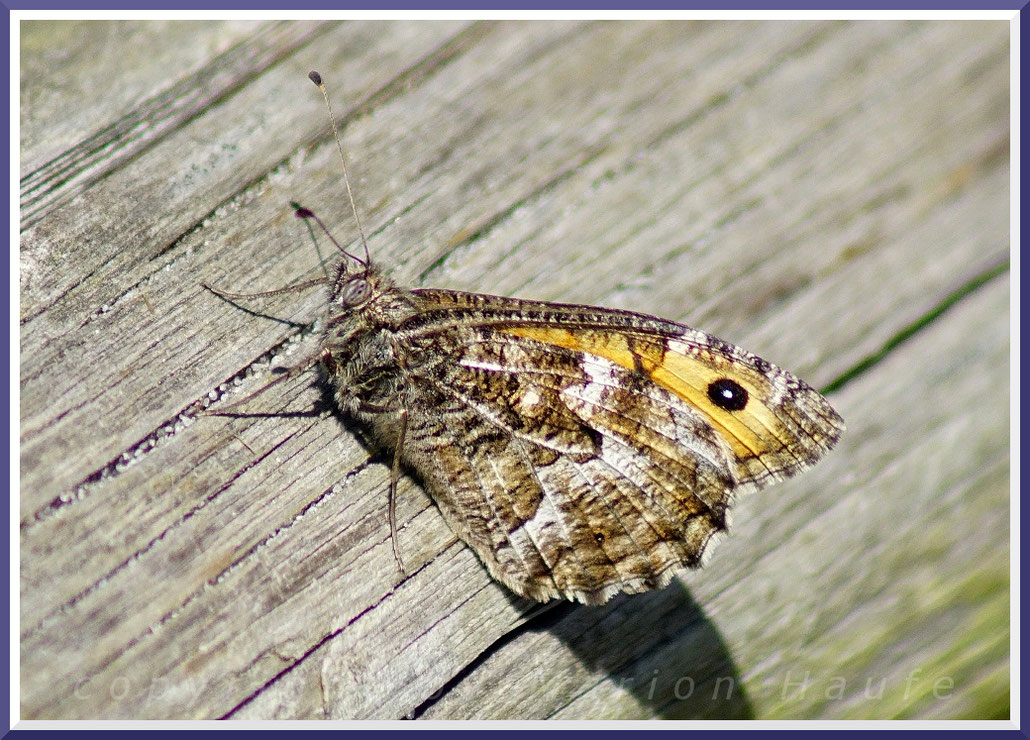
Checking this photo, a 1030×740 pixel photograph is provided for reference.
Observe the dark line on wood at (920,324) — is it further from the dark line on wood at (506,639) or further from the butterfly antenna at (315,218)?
the butterfly antenna at (315,218)

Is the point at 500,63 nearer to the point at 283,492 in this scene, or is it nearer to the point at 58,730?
the point at 283,492

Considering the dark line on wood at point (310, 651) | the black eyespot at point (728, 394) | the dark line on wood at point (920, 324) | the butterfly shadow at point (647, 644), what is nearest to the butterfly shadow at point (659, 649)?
the butterfly shadow at point (647, 644)

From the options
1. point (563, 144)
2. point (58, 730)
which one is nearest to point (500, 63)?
point (563, 144)

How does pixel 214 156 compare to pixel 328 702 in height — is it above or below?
above

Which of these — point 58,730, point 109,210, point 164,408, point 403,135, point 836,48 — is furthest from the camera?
Answer: point 836,48

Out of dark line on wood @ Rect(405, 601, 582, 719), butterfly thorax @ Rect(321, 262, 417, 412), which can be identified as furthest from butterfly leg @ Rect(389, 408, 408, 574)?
dark line on wood @ Rect(405, 601, 582, 719)
